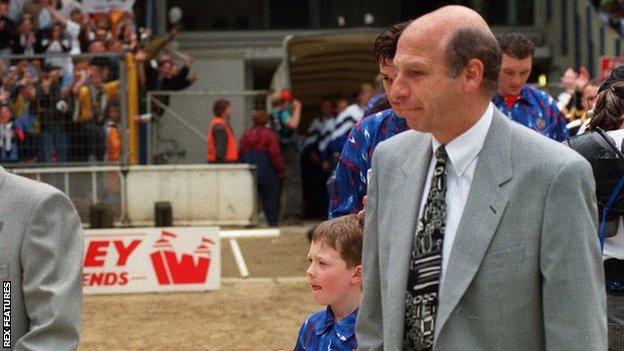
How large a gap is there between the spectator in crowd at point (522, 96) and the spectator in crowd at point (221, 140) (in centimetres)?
1347

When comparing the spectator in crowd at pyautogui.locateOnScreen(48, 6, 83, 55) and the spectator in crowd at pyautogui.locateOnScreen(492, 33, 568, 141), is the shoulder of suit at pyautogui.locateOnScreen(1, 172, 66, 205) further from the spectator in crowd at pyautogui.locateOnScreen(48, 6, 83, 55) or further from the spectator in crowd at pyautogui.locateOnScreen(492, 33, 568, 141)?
the spectator in crowd at pyautogui.locateOnScreen(48, 6, 83, 55)

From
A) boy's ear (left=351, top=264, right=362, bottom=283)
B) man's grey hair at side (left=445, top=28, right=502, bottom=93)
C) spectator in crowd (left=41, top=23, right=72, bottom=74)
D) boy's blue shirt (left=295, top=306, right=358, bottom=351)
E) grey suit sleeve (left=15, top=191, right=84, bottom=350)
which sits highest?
man's grey hair at side (left=445, top=28, right=502, bottom=93)

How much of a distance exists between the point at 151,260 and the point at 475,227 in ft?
32.8

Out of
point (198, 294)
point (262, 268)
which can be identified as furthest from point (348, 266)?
point (262, 268)

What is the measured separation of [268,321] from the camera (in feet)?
38.4

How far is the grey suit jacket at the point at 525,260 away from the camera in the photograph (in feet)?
11.1

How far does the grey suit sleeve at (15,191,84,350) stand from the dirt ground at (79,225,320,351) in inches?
241

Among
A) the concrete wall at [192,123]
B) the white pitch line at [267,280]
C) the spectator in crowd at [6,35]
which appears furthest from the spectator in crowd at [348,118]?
the white pitch line at [267,280]

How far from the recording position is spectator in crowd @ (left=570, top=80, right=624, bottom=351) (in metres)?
5.18

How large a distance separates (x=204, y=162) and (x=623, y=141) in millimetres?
16634

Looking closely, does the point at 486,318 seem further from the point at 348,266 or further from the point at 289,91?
the point at 289,91

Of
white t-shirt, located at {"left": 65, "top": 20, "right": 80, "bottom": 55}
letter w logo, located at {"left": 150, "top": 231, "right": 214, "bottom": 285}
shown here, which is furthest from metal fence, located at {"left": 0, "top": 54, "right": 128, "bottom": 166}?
letter w logo, located at {"left": 150, "top": 231, "right": 214, "bottom": 285}

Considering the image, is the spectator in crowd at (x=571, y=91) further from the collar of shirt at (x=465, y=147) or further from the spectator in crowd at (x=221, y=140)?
the collar of shirt at (x=465, y=147)

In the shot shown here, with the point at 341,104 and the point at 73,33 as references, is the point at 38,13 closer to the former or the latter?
the point at 73,33
